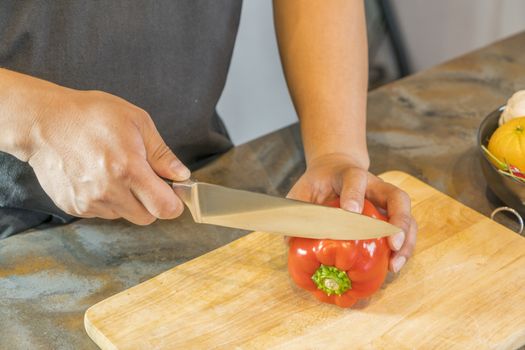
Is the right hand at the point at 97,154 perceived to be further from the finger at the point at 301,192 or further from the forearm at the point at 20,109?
the finger at the point at 301,192

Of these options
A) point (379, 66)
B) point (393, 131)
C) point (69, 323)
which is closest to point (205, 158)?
point (393, 131)

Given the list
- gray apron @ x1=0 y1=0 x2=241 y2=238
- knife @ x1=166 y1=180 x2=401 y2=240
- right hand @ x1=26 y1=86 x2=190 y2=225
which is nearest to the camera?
right hand @ x1=26 y1=86 x2=190 y2=225

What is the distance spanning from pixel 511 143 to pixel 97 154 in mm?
684

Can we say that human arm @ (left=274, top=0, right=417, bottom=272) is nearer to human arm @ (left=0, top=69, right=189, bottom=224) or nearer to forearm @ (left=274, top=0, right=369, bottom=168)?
forearm @ (left=274, top=0, right=369, bottom=168)

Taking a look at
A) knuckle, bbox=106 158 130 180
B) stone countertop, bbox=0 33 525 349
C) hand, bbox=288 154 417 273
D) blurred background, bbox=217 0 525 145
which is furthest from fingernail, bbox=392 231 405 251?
blurred background, bbox=217 0 525 145

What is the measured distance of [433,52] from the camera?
264 centimetres

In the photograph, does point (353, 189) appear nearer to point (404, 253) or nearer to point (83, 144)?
point (404, 253)

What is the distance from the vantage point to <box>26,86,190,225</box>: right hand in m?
0.94

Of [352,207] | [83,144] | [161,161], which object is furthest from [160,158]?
[352,207]

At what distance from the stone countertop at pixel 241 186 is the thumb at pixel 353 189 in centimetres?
23

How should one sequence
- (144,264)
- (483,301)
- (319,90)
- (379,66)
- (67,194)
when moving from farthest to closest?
(379,66) → (319,90) → (144,264) → (483,301) → (67,194)

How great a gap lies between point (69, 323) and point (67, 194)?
24 centimetres

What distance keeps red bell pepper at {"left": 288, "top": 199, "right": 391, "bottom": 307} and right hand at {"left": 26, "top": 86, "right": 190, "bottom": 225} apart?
0.74 ft

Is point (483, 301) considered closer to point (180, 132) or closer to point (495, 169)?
point (495, 169)
